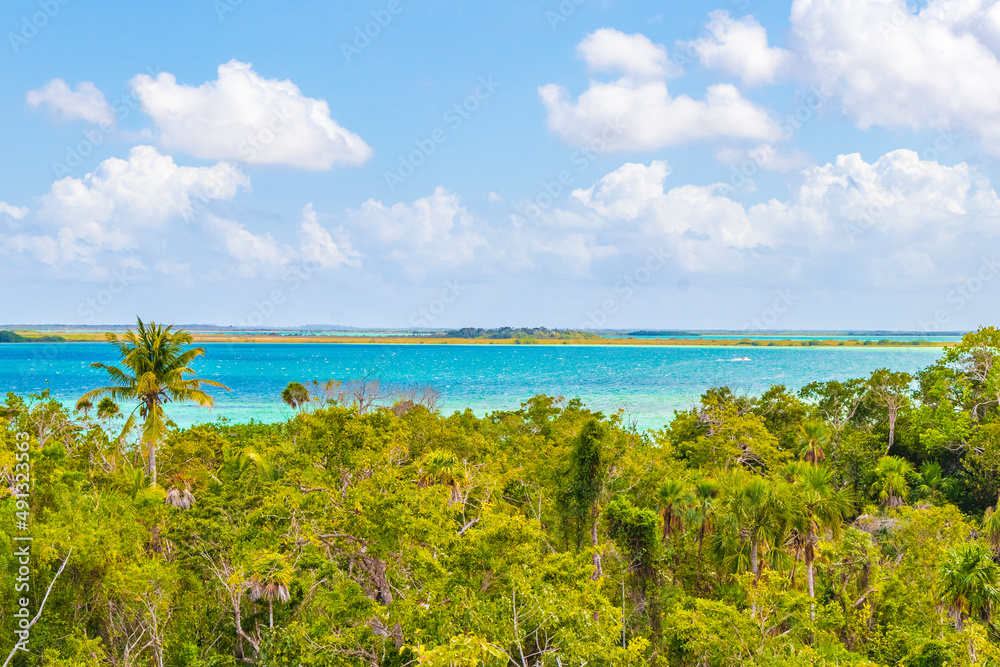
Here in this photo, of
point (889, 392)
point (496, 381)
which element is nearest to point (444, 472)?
point (889, 392)

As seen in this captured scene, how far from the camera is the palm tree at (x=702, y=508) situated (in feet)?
68.7

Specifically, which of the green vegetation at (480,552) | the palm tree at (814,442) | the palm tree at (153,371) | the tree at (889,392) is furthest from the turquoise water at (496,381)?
the palm tree at (153,371)

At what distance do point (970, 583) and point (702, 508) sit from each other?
7750mm

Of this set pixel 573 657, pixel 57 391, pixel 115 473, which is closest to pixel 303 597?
pixel 573 657

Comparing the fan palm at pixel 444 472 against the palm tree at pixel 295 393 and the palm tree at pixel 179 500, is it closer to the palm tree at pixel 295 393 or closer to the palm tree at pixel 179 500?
the palm tree at pixel 179 500

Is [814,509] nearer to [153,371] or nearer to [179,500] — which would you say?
[179,500]

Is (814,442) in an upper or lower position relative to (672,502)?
upper

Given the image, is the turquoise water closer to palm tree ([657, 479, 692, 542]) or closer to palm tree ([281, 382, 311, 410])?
palm tree ([281, 382, 311, 410])

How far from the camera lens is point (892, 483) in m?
31.0

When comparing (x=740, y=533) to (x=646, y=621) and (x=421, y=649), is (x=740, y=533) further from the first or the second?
(x=421, y=649)

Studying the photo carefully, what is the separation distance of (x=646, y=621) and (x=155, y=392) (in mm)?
19846

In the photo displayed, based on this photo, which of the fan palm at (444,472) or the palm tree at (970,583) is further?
the fan palm at (444,472)

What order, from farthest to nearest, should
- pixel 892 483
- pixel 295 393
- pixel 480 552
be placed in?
1. pixel 295 393
2. pixel 892 483
3. pixel 480 552

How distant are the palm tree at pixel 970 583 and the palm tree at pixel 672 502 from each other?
7.93m
